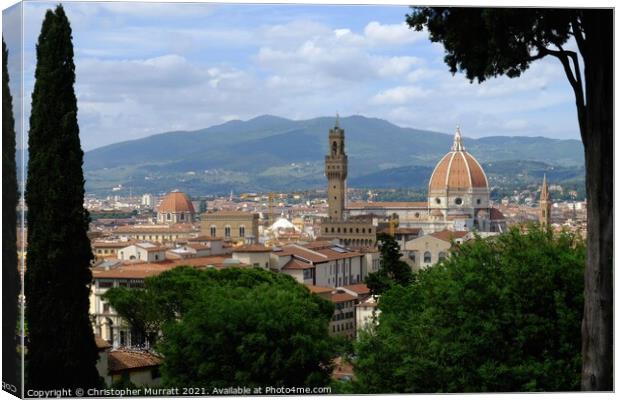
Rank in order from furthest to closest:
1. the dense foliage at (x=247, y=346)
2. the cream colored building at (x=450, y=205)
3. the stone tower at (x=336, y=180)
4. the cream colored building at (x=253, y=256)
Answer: the cream colored building at (x=450, y=205) < the stone tower at (x=336, y=180) < the cream colored building at (x=253, y=256) < the dense foliage at (x=247, y=346)

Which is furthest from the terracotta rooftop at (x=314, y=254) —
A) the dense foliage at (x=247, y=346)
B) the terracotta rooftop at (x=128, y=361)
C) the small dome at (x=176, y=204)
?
the dense foliage at (x=247, y=346)

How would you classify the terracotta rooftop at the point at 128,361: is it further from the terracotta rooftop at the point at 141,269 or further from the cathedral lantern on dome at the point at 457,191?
the cathedral lantern on dome at the point at 457,191

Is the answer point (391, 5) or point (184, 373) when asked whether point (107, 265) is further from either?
point (391, 5)

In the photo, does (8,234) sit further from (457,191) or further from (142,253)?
(457,191)

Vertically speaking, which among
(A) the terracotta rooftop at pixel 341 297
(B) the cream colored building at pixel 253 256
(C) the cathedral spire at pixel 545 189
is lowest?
(A) the terracotta rooftop at pixel 341 297

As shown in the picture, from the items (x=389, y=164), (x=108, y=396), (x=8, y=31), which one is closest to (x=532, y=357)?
(x=108, y=396)

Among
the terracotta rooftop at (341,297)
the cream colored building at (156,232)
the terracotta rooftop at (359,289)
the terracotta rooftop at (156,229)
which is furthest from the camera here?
the terracotta rooftop at (156,229)

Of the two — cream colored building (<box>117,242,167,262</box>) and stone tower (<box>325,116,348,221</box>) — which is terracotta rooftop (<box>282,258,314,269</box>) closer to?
cream colored building (<box>117,242,167,262</box>)

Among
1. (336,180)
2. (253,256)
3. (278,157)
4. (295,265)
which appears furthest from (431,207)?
(253,256)
